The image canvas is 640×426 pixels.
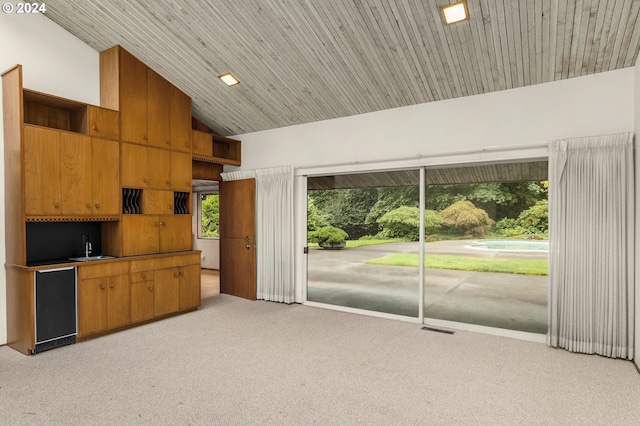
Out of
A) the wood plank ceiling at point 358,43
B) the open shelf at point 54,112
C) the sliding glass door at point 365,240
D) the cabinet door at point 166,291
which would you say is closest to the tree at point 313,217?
the sliding glass door at point 365,240

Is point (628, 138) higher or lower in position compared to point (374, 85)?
lower

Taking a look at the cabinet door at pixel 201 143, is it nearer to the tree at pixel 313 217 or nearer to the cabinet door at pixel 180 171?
the cabinet door at pixel 180 171

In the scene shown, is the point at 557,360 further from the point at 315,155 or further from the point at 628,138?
the point at 315,155

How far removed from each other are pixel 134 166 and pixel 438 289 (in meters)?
4.76

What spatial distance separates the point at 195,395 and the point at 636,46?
4.64 metres

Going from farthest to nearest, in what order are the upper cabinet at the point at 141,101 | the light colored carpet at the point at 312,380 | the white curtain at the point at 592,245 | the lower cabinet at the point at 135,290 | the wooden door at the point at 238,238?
the wooden door at the point at 238,238
the upper cabinet at the point at 141,101
the lower cabinet at the point at 135,290
the white curtain at the point at 592,245
the light colored carpet at the point at 312,380

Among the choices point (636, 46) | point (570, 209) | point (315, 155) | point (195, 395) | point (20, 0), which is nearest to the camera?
point (195, 395)

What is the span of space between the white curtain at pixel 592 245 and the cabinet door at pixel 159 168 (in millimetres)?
4562

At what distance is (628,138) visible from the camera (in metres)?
3.34

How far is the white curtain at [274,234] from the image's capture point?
5516mm

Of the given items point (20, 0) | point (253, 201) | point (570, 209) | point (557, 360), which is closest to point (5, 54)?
point (20, 0)

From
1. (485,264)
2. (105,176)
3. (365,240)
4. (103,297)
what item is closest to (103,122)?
(105,176)

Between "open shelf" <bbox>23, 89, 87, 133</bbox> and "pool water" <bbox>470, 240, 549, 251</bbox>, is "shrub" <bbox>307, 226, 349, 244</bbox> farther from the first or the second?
"open shelf" <bbox>23, 89, 87, 133</bbox>

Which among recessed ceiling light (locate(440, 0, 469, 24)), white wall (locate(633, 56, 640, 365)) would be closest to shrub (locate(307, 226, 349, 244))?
recessed ceiling light (locate(440, 0, 469, 24))
